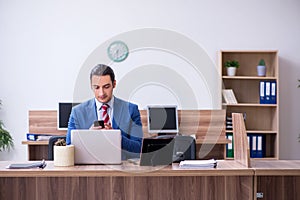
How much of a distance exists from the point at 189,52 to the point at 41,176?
3.74 metres

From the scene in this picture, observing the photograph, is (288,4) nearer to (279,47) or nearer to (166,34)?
(279,47)

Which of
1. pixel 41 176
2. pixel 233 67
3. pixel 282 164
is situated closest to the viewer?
pixel 41 176

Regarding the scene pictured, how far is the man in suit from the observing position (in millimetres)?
3357

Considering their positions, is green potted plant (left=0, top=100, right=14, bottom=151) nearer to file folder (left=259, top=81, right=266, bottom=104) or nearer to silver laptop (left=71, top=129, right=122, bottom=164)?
silver laptop (left=71, top=129, right=122, bottom=164)

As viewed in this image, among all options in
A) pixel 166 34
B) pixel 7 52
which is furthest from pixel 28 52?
pixel 166 34

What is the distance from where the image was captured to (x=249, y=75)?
248 inches

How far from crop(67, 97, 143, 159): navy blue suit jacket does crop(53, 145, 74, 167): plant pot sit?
1.26ft

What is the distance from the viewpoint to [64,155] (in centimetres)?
302

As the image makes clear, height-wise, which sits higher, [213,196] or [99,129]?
[99,129]

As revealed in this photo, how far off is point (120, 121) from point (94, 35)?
3013 millimetres

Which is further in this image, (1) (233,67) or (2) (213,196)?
(1) (233,67)

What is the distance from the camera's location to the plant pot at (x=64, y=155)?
3.00 meters

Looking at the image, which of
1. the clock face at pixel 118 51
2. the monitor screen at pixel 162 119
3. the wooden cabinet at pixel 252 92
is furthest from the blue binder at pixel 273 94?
the clock face at pixel 118 51

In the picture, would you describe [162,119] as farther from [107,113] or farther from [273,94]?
[107,113]
